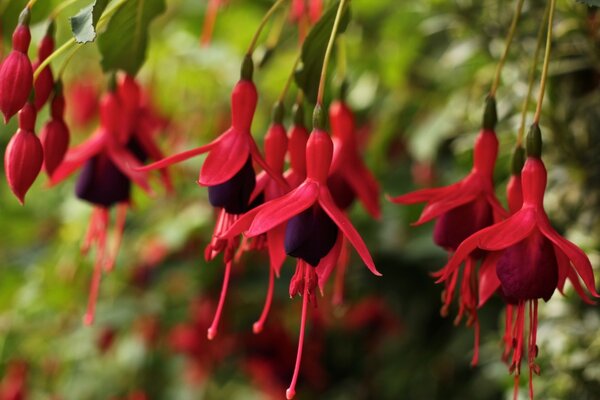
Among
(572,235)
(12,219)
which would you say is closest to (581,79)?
(572,235)

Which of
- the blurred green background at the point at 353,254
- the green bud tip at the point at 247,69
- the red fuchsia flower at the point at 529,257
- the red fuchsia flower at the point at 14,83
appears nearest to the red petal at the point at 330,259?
the red fuchsia flower at the point at 529,257

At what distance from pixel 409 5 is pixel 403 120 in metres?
0.24

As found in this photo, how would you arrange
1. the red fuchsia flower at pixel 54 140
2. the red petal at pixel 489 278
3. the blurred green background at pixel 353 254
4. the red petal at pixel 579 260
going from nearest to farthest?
the red petal at pixel 579 260
the red petal at pixel 489 278
the red fuchsia flower at pixel 54 140
the blurred green background at pixel 353 254

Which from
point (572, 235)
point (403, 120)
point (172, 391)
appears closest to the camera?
point (572, 235)

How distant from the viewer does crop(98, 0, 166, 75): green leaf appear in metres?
0.95

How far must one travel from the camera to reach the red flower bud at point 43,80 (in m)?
0.91

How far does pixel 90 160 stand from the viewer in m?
1.04

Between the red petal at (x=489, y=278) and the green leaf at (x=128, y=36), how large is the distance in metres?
0.45

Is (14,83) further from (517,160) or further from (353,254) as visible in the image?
(353,254)

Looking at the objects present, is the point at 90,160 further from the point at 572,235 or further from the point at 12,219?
the point at 12,219

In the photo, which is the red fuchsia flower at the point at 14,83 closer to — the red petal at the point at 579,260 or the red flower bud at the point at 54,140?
the red flower bud at the point at 54,140

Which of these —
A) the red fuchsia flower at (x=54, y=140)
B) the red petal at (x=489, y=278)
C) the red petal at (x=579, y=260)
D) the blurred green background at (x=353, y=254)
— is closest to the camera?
the red petal at (x=579, y=260)

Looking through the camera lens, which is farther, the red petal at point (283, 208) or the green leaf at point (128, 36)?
the green leaf at point (128, 36)

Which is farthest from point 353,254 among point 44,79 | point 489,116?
point 44,79
